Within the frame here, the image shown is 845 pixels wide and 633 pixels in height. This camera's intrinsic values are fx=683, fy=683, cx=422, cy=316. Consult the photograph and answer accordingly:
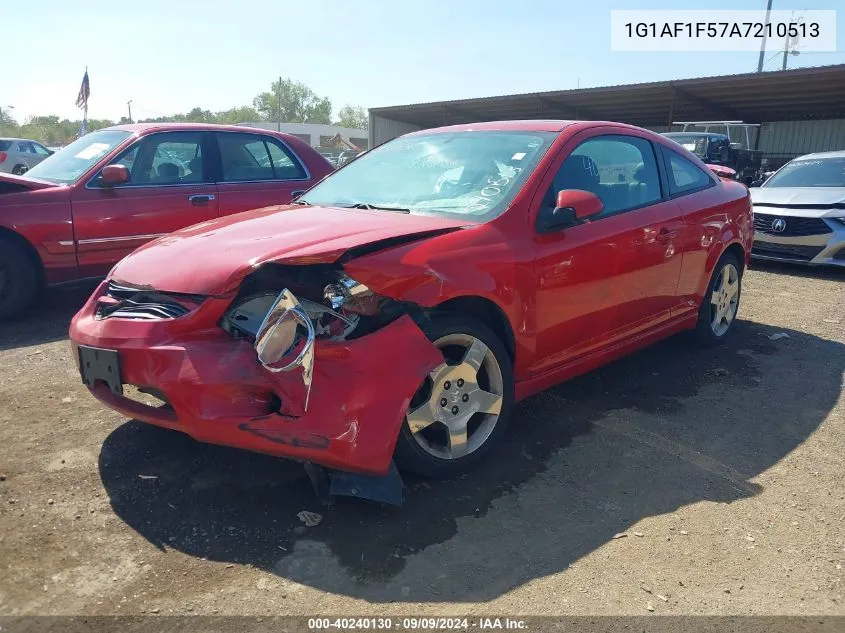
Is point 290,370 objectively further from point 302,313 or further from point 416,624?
point 416,624

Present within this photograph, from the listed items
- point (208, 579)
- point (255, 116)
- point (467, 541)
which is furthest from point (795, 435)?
point (255, 116)

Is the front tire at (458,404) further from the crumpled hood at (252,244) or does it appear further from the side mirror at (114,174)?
the side mirror at (114,174)

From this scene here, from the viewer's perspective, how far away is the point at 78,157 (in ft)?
20.8

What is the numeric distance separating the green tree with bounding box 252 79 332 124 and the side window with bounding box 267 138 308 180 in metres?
87.6

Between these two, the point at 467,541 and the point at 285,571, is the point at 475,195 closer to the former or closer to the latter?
the point at 467,541

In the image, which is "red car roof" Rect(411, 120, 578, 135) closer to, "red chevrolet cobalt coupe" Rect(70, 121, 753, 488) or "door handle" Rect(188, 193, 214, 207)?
"red chevrolet cobalt coupe" Rect(70, 121, 753, 488)

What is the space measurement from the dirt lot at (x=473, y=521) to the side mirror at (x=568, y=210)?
112cm

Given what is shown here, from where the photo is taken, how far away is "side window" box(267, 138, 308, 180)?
7.04m

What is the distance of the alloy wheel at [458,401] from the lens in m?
2.99

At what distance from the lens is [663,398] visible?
4.28 metres

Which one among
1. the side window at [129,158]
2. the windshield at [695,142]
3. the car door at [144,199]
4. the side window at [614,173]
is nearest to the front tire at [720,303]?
the side window at [614,173]

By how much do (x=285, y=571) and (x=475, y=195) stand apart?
2.08 m

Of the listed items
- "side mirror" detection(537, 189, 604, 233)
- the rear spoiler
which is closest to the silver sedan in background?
"side mirror" detection(537, 189, 604, 233)

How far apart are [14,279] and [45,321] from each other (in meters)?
0.41
